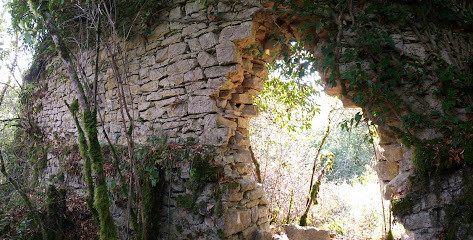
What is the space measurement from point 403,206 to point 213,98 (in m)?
2.24

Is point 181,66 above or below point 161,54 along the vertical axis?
below

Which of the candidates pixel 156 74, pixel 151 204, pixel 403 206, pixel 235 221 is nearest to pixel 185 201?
pixel 151 204

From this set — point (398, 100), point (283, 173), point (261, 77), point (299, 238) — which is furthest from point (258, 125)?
point (398, 100)

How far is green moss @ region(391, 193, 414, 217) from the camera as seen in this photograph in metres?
2.27

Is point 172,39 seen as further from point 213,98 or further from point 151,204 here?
point 151,204

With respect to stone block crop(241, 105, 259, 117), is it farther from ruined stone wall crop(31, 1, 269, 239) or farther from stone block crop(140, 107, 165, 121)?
stone block crop(140, 107, 165, 121)

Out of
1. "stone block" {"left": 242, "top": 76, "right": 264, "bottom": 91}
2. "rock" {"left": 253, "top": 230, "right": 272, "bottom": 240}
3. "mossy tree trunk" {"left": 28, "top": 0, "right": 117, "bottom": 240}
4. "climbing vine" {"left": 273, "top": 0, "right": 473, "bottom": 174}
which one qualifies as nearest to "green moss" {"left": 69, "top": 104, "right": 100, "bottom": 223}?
"mossy tree trunk" {"left": 28, "top": 0, "right": 117, "bottom": 240}

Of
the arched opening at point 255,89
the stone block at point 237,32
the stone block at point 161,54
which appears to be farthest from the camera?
the stone block at point 161,54

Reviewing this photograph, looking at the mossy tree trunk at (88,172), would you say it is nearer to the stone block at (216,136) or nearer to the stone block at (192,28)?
the stone block at (216,136)

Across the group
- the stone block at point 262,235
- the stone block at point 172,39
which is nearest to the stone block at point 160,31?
the stone block at point 172,39

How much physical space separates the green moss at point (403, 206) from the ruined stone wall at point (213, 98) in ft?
0.78

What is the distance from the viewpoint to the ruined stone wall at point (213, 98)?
9.90 feet

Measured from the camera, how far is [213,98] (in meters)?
3.36

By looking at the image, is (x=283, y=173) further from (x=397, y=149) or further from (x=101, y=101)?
(x=101, y=101)
